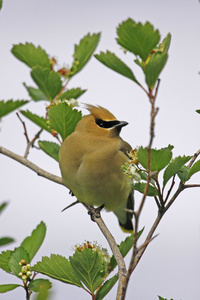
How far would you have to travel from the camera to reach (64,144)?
3.34 meters

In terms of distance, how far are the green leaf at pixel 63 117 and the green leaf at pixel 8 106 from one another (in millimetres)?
205

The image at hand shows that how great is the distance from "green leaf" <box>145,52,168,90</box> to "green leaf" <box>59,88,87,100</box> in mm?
1278

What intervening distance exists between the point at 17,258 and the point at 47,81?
1130 millimetres

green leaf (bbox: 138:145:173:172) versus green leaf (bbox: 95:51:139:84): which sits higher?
green leaf (bbox: 95:51:139:84)

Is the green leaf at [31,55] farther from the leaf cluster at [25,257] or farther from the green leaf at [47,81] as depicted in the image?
the leaf cluster at [25,257]

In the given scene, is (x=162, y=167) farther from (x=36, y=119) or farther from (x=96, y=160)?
(x=96, y=160)

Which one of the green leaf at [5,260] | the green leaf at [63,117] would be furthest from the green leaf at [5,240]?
the green leaf at [63,117]

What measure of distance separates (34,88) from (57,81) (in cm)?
35

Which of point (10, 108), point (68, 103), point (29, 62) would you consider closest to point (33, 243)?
point (10, 108)

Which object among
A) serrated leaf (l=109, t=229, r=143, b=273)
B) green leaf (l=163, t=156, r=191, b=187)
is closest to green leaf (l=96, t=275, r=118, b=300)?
serrated leaf (l=109, t=229, r=143, b=273)

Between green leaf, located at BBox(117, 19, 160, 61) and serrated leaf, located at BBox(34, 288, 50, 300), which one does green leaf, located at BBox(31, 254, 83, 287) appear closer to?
green leaf, located at BBox(117, 19, 160, 61)

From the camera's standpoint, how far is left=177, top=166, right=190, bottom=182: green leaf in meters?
2.08

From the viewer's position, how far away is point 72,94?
2.98m

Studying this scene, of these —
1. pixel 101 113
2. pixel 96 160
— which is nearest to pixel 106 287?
pixel 96 160
